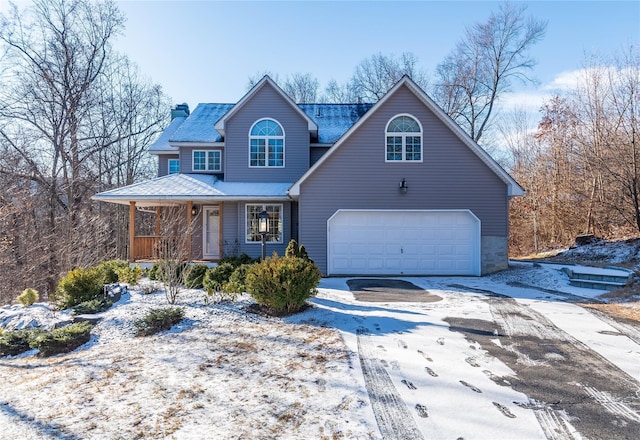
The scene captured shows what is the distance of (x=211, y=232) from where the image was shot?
15.3 metres

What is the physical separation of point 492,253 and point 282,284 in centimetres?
851

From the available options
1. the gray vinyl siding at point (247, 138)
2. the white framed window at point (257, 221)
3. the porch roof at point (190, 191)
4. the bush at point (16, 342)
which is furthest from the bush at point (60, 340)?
the gray vinyl siding at point (247, 138)

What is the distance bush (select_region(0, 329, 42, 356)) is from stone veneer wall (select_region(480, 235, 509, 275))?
12146 mm

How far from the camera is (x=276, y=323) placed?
655 centimetres

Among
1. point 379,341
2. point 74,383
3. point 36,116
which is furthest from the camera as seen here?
point 36,116

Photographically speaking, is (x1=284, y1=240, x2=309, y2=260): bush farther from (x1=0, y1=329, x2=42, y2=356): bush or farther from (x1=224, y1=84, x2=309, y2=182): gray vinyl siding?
(x1=0, y1=329, x2=42, y2=356): bush

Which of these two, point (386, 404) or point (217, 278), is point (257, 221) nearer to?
point (217, 278)

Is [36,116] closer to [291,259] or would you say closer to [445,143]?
[291,259]

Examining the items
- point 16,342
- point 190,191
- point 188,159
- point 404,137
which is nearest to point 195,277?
point 16,342

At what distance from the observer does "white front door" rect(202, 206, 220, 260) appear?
49.3 ft

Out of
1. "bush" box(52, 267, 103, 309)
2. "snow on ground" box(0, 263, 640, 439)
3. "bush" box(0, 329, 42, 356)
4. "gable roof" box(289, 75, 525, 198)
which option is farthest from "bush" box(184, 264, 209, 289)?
"gable roof" box(289, 75, 525, 198)

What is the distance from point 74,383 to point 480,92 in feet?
93.4

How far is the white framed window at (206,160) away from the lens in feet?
51.3

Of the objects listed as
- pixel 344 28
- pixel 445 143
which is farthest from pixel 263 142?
pixel 445 143
